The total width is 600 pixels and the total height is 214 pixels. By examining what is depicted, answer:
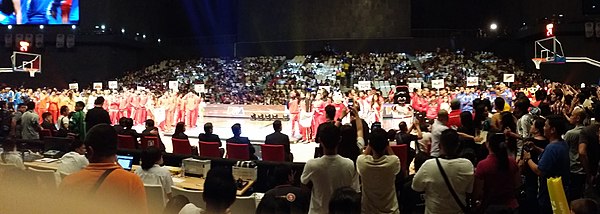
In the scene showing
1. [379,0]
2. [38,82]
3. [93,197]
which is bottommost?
[93,197]

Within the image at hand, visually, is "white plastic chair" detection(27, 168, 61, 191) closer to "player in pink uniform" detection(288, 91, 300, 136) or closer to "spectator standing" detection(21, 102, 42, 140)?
"spectator standing" detection(21, 102, 42, 140)

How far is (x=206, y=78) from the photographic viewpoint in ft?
103

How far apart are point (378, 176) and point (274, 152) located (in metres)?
3.95

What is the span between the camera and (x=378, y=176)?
4.73 meters

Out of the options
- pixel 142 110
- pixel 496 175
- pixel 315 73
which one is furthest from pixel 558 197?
pixel 315 73

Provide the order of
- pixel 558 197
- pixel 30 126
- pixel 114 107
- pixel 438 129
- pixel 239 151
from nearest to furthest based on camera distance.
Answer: pixel 558 197 < pixel 438 129 < pixel 239 151 < pixel 30 126 < pixel 114 107

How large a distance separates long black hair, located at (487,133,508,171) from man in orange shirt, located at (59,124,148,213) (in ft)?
10.9

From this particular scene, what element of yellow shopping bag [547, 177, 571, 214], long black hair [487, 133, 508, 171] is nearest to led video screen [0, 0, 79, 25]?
long black hair [487, 133, 508, 171]

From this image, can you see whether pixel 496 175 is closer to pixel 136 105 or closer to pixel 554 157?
pixel 554 157

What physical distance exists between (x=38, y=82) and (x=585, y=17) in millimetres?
30463

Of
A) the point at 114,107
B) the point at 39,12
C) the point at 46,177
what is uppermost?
the point at 39,12

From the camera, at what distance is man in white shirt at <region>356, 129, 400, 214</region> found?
469 centimetres

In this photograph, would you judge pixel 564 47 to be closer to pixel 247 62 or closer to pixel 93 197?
pixel 247 62

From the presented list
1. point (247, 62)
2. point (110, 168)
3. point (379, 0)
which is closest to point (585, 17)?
point (379, 0)
